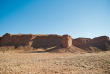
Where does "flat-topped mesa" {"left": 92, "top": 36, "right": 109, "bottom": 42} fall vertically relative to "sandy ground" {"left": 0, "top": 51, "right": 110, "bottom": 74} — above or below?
above

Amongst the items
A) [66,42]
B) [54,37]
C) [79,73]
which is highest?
[54,37]

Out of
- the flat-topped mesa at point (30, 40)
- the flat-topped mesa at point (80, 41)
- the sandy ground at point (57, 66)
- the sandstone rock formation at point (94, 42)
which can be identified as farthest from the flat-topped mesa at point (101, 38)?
the sandy ground at point (57, 66)

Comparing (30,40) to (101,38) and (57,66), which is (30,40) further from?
(57,66)

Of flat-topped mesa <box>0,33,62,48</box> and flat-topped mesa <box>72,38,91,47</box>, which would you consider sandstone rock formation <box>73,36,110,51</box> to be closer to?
flat-topped mesa <box>72,38,91,47</box>

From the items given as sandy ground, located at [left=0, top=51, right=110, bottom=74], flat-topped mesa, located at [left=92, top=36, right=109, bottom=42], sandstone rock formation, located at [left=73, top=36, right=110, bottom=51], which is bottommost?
sandy ground, located at [left=0, top=51, right=110, bottom=74]

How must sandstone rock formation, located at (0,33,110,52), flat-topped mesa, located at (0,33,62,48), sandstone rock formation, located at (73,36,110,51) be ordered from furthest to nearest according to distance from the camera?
flat-topped mesa, located at (0,33,62,48)
sandstone rock formation, located at (0,33,110,52)
sandstone rock formation, located at (73,36,110,51)

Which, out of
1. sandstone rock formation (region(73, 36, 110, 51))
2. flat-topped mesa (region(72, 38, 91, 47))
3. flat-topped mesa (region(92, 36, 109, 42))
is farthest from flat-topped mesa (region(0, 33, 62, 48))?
flat-topped mesa (region(92, 36, 109, 42))

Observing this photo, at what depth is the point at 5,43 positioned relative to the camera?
177 feet

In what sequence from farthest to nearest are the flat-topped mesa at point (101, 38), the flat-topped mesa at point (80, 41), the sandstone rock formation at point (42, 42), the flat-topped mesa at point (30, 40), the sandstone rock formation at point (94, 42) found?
1. the flat-topped mesa at point (30, 40)
2. the flat-topped mesa at point (80, 41)
3. the flat-topped mesa at point (101, 38)
4. the sandstone rock formation at point (42, 42)
5. the sandstone rock formation at point (94, 42)

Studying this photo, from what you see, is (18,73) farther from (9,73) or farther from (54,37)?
(54,37)

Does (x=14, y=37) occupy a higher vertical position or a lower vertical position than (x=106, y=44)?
higher

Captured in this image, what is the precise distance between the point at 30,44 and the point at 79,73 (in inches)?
1896

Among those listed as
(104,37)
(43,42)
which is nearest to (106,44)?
(104,37)

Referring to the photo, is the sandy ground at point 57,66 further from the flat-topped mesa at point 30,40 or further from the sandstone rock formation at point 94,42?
the flat-topped mesa at point 30,40
